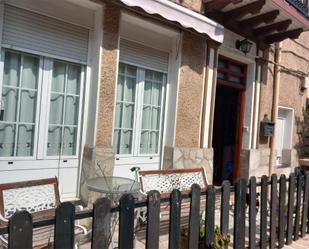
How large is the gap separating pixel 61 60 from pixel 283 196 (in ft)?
11.6

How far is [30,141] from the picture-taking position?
502 centimetres

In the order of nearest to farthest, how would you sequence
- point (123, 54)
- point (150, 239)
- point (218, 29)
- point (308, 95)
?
point (150, 239) < point (123, 54) < point (218, 29) < point (308, 95)

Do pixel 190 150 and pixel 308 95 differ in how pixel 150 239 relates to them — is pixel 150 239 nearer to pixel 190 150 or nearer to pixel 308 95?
pixel 190 150

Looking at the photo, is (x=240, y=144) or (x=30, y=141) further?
(x=240, y=144)

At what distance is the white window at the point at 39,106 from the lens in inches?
189

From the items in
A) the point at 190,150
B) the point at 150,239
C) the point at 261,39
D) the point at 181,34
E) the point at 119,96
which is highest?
the point at 261,39

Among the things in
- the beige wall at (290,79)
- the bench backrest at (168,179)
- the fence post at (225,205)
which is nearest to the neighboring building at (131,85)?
the beige wall at (290,79)

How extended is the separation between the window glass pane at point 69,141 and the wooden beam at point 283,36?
5.27 meters

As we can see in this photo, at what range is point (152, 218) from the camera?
303 centimetres

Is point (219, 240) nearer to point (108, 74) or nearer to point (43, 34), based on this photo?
point (108, 74)

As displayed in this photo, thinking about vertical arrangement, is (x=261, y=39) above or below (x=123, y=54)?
above

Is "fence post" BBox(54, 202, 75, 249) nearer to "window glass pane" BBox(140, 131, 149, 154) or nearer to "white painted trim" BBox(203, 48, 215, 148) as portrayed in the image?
"window glass pane" BBox(140, 131, 149, 154)

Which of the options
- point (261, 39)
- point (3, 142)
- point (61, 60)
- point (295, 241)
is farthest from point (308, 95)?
point (3, 142)

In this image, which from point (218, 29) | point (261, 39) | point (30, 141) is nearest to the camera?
point (30, 141)
